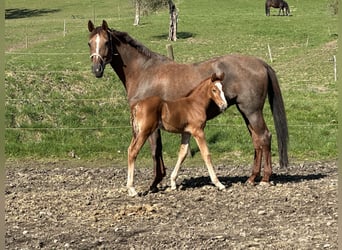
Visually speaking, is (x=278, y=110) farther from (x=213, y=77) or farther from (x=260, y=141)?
(x=213, y=77)

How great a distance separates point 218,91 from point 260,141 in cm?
106

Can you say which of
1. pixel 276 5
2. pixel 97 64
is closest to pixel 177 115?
pixel 97 64

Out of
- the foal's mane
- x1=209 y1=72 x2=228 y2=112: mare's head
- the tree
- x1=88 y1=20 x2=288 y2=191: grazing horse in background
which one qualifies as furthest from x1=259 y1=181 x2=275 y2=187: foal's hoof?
the tree

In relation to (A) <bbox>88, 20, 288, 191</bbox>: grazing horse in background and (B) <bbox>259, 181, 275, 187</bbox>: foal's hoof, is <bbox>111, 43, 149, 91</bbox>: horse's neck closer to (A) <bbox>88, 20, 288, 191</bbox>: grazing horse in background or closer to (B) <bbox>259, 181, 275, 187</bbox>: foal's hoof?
(A) <bbox>88, 20, 288, 191</bbox>: grazing horse in background

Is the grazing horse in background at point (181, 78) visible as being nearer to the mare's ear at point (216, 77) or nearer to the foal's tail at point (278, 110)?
the foal's tail at point (278, 110)

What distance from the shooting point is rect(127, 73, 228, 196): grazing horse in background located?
764 centimetres

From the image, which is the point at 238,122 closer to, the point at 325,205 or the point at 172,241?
the point at 325,205

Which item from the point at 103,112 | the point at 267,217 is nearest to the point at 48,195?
the point at 267,217

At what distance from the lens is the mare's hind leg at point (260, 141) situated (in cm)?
812

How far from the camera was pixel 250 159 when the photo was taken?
10648 mm

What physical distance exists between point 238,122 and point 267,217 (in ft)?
19.0

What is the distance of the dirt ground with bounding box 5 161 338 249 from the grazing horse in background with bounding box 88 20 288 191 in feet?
2.10

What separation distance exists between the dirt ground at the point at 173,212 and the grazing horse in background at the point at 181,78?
64 centimetres

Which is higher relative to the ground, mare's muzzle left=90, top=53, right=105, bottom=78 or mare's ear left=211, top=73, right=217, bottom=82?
mare's muzzle left=90, top=53, right=105, bottom=78
